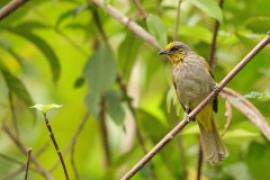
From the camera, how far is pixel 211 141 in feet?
11.8

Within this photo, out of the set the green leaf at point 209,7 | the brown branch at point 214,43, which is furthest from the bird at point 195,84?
the green leaf at point 209,7

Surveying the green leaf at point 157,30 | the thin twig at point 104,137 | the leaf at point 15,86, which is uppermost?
the green leaf at point 157,30

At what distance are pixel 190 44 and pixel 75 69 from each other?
0.74 meters

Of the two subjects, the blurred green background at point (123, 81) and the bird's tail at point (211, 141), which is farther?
the blurred green background at point (123, 81)

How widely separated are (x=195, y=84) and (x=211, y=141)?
0.38m

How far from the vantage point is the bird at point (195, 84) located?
369 centimetres

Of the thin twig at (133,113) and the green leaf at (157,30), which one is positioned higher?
the green leaf at (157,30)

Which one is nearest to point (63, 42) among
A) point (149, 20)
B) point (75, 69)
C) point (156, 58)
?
point (75, 69)

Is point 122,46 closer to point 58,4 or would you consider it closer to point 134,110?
point 134,110

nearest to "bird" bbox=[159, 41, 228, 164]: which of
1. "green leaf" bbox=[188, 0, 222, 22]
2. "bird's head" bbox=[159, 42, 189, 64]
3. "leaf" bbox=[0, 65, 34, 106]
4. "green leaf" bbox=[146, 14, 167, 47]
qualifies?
"bird's head" bbox=[159, 42, 189, 64]

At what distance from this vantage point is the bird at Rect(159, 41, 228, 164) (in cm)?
369

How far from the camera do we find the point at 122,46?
156 inches

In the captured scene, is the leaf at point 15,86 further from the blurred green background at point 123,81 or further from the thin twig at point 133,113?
the thin twig at point 133,113

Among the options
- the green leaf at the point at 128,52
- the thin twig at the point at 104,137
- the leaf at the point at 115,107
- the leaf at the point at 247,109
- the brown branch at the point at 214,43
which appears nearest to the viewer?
the leaf at the point at 247,109
